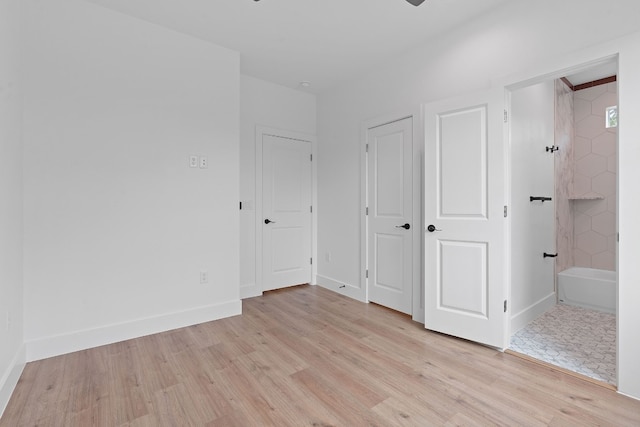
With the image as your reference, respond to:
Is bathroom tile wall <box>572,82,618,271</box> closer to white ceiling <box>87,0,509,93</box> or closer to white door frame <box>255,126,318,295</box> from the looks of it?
white ceiling <box>87,0,509,93</box>

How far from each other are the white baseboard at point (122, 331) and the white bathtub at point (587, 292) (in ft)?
11.9

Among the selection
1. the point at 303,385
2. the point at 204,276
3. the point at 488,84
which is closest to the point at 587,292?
the point at 488,84

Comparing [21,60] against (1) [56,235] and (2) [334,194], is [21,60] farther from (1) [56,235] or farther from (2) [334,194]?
(2) [334,194]

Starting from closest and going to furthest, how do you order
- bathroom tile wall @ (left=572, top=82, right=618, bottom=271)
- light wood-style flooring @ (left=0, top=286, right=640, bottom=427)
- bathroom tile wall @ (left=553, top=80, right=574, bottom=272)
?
1. light wood-style flooring @ (left=0, top=286, right=640, bottom=427)
2. bathroom tile wall @ (left=553, top=80, right=574, bottom=272)
3. bathroom tile wall @ (left=572, top=82, right=618, bottom=271)

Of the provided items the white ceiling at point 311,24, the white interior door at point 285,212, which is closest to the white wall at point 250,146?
the white interior door at point 285,212

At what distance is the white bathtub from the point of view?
122 inches

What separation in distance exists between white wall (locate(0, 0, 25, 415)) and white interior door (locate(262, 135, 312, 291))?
2.30 meters

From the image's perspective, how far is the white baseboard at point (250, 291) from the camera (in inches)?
146

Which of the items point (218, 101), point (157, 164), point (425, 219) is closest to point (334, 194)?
point (425, 219)

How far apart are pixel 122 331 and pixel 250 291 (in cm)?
148

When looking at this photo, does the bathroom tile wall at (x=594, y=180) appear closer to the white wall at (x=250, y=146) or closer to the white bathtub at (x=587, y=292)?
the white bathtub at (x=587, y=292)

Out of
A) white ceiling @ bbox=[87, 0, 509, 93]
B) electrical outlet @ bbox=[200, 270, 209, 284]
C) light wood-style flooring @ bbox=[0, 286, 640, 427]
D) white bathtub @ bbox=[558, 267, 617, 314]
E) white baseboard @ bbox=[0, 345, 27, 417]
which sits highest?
white ceiling @ bbox=[87, 0, 509, 93]

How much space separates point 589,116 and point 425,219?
3.16m

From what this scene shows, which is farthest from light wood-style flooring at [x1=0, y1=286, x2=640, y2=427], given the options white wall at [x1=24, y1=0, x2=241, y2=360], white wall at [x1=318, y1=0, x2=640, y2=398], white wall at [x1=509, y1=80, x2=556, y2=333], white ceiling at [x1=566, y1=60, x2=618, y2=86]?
white ceiling at [x1=566, y1=60, x2=618, y2=86]
